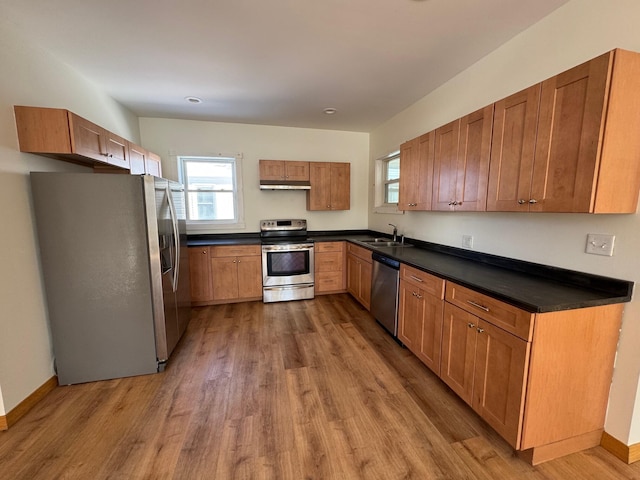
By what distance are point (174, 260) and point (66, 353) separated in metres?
1.03

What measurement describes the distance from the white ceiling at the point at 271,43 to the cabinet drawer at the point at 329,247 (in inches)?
76.4

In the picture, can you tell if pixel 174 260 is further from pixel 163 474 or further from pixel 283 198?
pixel 283 198

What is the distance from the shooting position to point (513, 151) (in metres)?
1.72

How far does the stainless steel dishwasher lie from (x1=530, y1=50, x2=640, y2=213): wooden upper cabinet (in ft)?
4.76

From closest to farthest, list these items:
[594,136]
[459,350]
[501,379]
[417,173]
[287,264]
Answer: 1. [594,136]
2. [501,379]
3. [459,350]
4. [417,173]
5. [287,264]

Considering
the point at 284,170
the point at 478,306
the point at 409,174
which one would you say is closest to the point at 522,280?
the point at 478,306

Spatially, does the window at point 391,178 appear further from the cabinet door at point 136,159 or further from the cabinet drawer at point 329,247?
the cabinet door at point 136,159

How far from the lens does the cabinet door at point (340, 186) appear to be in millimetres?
4379

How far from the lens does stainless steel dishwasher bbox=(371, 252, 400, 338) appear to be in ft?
8.96

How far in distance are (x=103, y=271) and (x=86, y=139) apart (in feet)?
3.42

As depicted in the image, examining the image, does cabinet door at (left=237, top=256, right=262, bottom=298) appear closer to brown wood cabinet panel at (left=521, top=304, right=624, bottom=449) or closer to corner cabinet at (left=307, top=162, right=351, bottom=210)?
corner cabinet at (left=307, top=162, right=351, bottom=210)

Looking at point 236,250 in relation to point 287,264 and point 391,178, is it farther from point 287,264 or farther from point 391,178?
point 391,178

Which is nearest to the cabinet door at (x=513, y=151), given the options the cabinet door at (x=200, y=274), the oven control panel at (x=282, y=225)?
the oven control panel at (x=282, y=225)

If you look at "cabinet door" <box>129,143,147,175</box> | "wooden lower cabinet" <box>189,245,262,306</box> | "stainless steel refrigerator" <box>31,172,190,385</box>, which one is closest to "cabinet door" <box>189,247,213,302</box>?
"wooden lower cabinet" <box>189,245,262,306</box>
